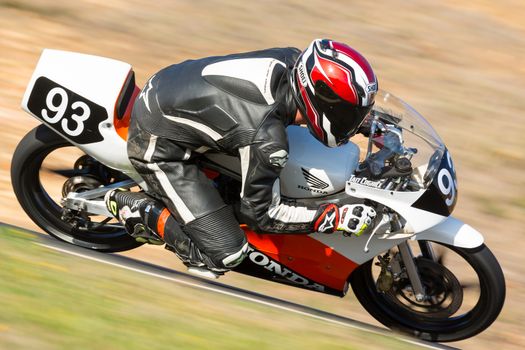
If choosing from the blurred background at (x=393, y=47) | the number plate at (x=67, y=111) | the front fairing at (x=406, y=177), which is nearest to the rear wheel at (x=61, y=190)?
the number plate at (x=67, y=111)

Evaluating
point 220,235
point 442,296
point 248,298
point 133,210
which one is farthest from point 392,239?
point 133,210

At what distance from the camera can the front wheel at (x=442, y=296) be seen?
5.58 metres

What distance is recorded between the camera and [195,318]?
476cm

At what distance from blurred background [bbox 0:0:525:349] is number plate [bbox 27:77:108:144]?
5.30 ft

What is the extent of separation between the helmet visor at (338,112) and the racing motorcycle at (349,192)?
32 cm

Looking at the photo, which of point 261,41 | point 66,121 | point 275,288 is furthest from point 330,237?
point 261,41

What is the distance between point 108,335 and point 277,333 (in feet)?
3.07

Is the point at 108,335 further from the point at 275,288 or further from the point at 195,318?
the point at 275,288

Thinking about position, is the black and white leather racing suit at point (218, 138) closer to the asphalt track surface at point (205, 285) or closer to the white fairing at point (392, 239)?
the asphalt track surface at point (205, 285)

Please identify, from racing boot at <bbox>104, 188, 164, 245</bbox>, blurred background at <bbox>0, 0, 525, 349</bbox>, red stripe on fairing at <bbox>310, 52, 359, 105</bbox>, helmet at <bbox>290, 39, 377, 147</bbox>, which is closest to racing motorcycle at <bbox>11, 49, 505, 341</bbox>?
racing boot at <bbox>104, 188, 164, 245</bbox>

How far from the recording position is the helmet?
16.4 feet

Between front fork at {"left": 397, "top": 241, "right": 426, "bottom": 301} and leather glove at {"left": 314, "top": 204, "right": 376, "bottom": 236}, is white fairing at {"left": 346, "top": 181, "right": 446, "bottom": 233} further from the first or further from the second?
front fork at {"left": 397, "top": 241, "right": 426, "bottom": 301}

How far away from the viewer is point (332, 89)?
5.00m

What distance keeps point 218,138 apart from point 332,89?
2.50ft
